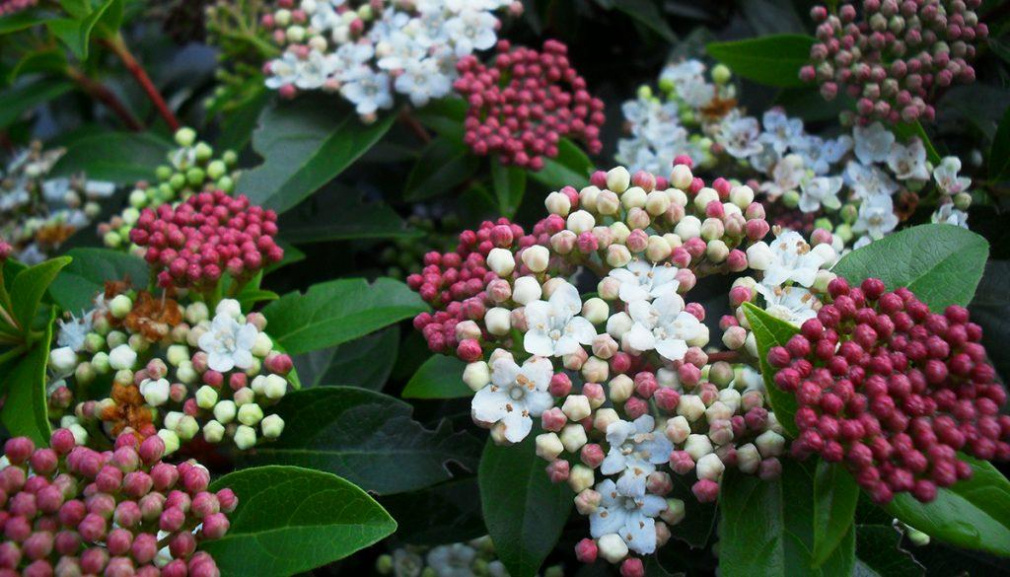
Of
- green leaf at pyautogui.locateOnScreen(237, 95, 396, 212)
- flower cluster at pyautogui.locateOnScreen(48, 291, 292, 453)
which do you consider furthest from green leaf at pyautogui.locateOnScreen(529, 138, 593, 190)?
flower cluster at pyautogui.locateOnScreen(48, 291, 292, 453)

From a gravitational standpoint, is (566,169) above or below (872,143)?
below

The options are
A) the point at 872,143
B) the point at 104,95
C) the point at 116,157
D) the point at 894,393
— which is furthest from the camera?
the point at 104,95

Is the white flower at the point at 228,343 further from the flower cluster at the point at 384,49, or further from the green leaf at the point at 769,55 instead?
the green leaf at the point at 769,55

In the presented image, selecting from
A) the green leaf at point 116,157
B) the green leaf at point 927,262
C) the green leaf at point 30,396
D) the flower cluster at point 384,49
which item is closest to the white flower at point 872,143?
the green leaf at point 927,262

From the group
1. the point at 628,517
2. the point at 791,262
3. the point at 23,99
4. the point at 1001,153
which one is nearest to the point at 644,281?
the point at 791,262

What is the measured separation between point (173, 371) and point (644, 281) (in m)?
0.92

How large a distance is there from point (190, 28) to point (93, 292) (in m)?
1.63

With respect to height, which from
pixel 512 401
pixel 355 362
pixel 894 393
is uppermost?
pixel 894 393

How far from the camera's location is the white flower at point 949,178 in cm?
175

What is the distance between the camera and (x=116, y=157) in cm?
246

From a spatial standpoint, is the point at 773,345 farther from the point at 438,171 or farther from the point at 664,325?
the point at 438,171

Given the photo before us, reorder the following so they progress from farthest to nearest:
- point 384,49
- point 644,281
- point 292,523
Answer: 1. point 384,49
2. point 644,281
3. point 292,523

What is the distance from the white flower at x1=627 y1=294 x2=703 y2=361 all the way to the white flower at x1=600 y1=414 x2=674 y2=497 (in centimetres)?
12

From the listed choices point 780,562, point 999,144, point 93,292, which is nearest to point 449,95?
point 93,292
